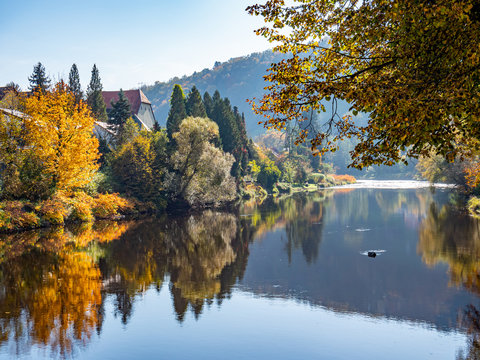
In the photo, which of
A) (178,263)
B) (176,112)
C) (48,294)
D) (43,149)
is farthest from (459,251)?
(176,112)

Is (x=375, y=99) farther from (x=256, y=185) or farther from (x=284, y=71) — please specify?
(x=256, y=185)

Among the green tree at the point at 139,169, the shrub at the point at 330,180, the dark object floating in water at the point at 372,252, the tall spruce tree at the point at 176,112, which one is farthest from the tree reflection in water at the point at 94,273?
the shrub at the point at 330,180

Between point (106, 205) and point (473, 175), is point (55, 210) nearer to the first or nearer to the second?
point (106, 205)

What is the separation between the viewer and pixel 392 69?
1054 centimetres

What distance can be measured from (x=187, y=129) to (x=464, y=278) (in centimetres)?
3299

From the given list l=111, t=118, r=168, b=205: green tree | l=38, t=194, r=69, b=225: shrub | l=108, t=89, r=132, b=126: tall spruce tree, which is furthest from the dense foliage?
l=108, t=89, r=132, b=126: tall spruce tree

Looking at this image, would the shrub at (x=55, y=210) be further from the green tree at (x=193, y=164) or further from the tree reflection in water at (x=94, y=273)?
the green tree at (x=193, y=164)

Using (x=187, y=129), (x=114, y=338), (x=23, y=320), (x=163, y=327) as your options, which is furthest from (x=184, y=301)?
(x=187, y=129)

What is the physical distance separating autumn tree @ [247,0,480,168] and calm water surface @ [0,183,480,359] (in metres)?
5.14

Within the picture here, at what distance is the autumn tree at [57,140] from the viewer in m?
31.8

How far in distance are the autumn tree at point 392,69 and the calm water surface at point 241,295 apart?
5.14 metres

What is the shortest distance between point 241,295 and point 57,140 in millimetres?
23309

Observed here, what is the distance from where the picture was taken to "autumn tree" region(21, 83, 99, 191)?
104 feet

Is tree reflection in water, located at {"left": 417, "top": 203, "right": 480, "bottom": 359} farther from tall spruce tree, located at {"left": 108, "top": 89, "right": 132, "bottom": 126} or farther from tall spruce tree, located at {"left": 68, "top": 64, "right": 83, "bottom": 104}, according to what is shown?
tall spruce tree, located at {"left": 68, "top": 64, "right": 83, "bottom": 104}
